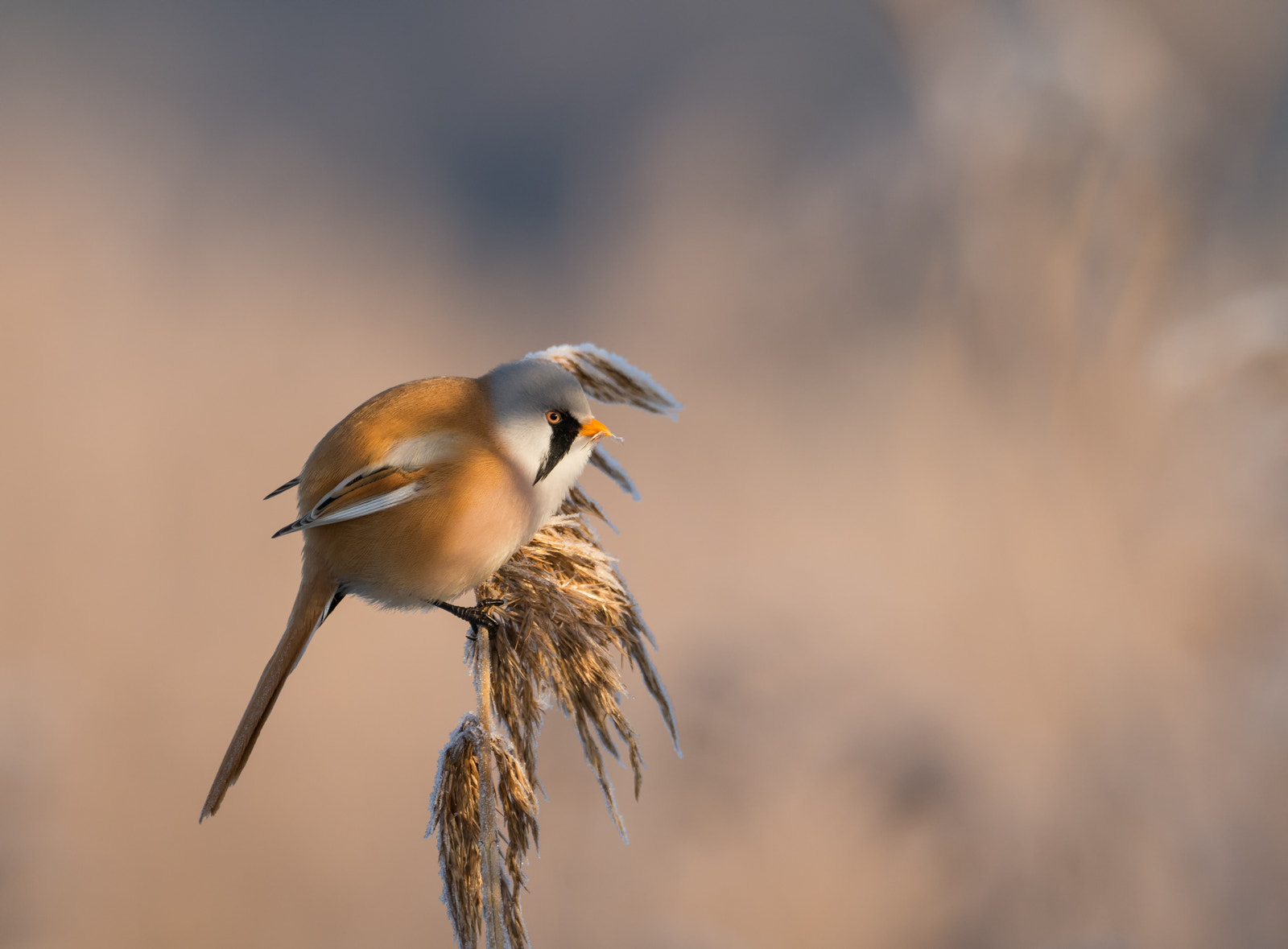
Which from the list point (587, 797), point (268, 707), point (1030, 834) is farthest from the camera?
point (1030, 834)

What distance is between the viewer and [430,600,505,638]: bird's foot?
93 cm

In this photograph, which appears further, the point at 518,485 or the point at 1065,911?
the point at 1065,911

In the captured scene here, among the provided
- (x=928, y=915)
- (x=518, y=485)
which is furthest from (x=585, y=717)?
(x=928, y=915)

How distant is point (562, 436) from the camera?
96 cm

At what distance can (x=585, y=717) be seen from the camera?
36.5 inches

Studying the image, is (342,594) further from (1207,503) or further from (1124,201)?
(1207,503)

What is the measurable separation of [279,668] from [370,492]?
20 centimetres

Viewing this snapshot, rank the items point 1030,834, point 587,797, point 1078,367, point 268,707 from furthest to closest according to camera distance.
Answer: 1. point 1078,367
2. point 1030,834
3. point 587,797
4. point 268,707

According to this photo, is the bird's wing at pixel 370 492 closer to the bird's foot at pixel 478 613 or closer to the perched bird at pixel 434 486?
the perched bird at pixel 434 486

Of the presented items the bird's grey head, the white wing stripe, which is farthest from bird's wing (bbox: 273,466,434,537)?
the bird's grey head

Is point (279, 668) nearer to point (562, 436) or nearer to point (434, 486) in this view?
point (434, 486)

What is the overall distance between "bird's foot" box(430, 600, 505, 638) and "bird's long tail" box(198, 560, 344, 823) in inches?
4.4

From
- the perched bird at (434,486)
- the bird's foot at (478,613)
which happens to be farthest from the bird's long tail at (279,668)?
the bird's foot at (478,613)

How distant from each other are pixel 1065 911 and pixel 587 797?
1343 mm
